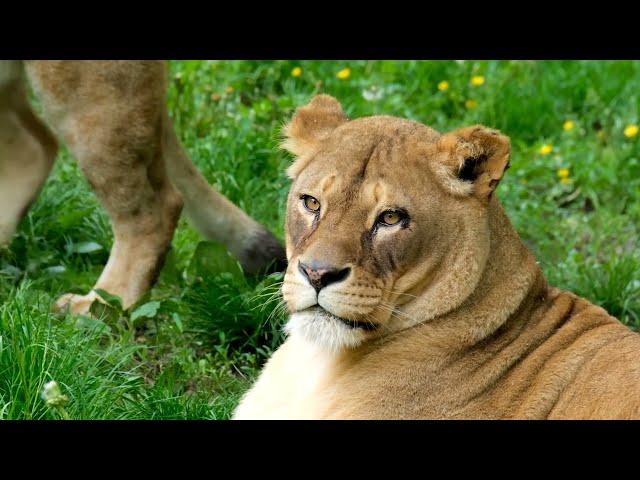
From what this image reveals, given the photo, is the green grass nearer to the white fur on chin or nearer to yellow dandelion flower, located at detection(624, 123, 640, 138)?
yellow dandelion flower, located at detection(624, 123, 640, 138)

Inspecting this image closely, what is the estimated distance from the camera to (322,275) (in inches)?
141

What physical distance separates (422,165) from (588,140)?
3.95 meters

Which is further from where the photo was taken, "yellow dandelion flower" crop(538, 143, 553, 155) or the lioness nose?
"yellow dandelion flower" crop(538, 143, 553, 155)

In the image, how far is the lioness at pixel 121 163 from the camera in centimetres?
518

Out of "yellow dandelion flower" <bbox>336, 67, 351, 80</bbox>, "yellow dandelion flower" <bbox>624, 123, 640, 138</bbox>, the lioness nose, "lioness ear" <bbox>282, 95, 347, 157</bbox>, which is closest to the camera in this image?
the lioness nose

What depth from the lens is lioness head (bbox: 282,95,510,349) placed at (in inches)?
143

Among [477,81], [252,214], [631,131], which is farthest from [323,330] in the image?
[477,81]

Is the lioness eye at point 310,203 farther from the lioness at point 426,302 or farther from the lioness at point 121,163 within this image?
the lioness at point 121,163

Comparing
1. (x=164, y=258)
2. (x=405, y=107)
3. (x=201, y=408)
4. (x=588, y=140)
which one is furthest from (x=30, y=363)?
(x=588, y=140)

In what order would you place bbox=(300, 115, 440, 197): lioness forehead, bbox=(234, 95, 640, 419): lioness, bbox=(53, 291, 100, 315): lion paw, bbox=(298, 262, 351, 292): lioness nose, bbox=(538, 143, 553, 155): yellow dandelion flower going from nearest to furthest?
1. bbox=(298, 262, 351, 292): lioness nose
2. bbox=(234, 95, 640, 419): lioness
3. bbox=(300, 115, 440, 197): lioness forehead
4. bbox=(53, 291, 100, 315): lion paw
5. bbox=(538, 143, 553, 155): yellow dandelion flower

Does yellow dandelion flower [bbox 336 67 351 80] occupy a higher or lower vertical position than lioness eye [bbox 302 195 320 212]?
lower

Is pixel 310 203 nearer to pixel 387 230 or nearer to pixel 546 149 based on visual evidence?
pixel 387 230

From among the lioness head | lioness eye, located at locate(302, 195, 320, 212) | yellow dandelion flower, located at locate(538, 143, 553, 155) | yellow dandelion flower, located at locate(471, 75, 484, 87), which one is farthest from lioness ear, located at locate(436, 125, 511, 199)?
yellow dandelion flower, located at locate(471, 75, 484, 87)

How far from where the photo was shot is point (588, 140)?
756 centimetres
